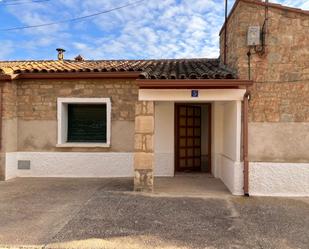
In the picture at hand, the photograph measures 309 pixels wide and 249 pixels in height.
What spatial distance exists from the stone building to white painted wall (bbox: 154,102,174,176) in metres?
0.03

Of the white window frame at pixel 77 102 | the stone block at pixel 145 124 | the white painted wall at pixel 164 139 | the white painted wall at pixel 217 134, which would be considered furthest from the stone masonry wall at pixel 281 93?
the white window frame at pixel 77 102

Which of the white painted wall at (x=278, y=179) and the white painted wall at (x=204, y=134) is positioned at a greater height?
the white painted wall at (x=204, y=134)

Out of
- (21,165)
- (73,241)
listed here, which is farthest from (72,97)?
(73,241)

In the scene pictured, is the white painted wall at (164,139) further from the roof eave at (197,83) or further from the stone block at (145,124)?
the roof eave at (197,83)

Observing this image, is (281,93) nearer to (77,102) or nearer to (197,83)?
(197,83)

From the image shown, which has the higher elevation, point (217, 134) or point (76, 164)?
point (217, 134)

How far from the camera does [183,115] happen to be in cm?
1105

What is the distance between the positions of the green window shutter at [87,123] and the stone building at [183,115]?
0.12ft

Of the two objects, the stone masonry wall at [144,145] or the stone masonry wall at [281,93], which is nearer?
the stone masonry wall at [281,93]

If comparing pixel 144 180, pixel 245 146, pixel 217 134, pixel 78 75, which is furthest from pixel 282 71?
pixel 78 75

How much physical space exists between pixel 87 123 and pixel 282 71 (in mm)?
6538

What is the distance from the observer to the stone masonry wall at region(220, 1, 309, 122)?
739 centimetres

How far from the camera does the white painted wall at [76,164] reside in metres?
9.85

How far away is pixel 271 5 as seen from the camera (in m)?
7.41
